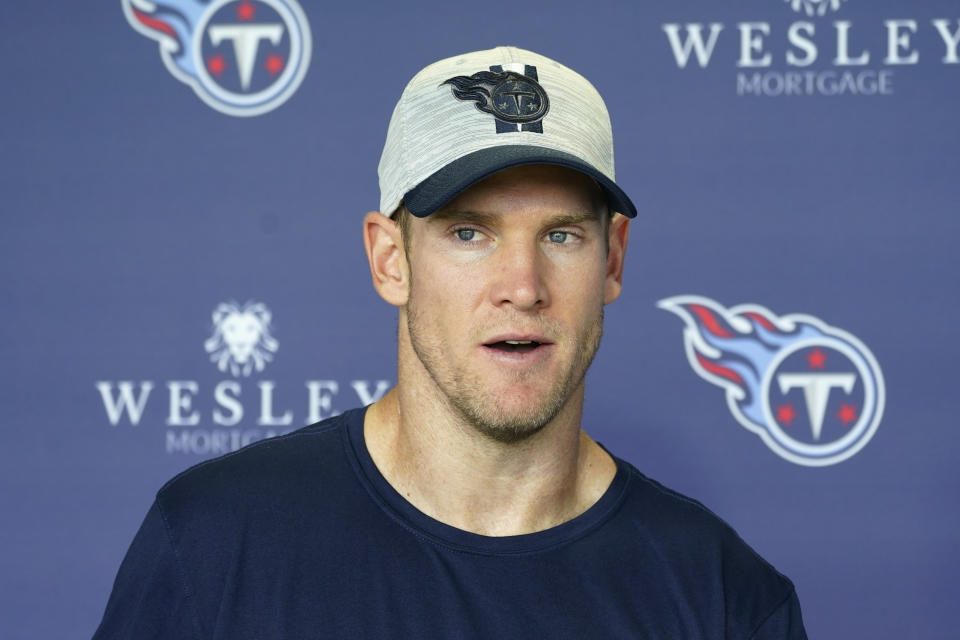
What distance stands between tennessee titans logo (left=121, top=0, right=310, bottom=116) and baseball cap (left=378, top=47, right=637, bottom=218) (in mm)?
911

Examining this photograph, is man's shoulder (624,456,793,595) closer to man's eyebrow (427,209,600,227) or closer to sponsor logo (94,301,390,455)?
man's eyebrow (427,209,600,227)

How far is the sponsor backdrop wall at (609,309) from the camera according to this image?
6.53ft

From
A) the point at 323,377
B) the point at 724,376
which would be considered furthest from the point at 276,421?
the point at 724,376

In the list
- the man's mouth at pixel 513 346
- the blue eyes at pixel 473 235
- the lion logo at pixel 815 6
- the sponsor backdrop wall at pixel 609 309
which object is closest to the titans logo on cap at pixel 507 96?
the blue eyes at pixel 473 235

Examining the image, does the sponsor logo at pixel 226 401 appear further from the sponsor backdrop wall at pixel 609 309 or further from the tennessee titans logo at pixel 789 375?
the tennessee titans logo at pixel 789 375

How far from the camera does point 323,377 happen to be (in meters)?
2.04

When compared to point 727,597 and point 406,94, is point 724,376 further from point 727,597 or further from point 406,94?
point 406,94

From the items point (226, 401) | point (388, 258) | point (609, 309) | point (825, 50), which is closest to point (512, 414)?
point (388, 258)

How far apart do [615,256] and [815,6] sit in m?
0.94

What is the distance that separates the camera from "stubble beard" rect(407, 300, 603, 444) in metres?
1.14

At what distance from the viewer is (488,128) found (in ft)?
3.74

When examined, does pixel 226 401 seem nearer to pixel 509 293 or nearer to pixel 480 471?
pixel 480 471

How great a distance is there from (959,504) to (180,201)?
59.4 inches

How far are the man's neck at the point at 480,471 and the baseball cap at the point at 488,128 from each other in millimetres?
238
